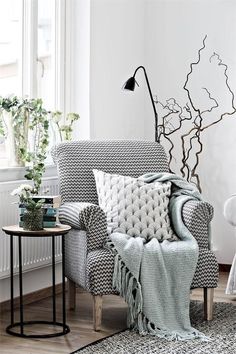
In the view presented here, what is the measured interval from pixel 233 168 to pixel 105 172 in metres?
1.40

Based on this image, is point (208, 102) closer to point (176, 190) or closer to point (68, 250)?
point (176, 190)

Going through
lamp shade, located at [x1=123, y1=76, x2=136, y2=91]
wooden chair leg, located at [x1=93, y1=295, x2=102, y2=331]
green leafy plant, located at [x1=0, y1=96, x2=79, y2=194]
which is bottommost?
wooden chair leg, located at [x1=93, y1=295, x2=102, y2=331]

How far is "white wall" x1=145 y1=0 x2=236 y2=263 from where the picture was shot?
567cm

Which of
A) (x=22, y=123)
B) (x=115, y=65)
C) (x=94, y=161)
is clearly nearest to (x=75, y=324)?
(x=94, y=161)

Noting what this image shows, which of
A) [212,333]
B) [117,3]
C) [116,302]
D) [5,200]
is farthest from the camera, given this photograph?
[117,3]

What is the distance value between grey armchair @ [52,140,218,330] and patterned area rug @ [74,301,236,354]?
18 centimetres

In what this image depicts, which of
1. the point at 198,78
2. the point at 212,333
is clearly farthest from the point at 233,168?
the point at 212,333

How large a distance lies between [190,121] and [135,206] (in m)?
1.70

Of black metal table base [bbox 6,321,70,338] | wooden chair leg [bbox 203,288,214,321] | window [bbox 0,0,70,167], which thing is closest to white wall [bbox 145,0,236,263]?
window [bbox 0,0,70,167]

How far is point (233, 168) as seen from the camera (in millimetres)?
5676

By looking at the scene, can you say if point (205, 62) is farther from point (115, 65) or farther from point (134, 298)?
point (134, 298)

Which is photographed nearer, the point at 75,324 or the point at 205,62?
the point at 75,324

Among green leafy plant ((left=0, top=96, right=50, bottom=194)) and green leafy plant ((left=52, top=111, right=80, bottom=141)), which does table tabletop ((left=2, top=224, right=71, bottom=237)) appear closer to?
green leafy plant ((left=0, top=96, right=50, bottom=194))

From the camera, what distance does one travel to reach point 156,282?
4012 millimetres
